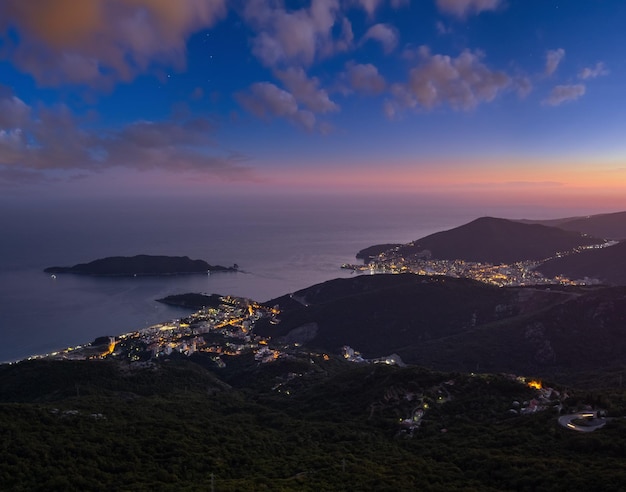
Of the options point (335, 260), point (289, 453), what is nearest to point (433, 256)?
point (335, 260)

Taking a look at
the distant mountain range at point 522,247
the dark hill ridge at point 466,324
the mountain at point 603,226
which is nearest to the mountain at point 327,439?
the dark hill ridge at point 466,324

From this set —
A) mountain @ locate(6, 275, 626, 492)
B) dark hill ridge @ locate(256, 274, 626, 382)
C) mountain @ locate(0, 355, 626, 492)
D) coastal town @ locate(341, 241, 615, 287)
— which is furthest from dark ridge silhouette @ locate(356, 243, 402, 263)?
mountain @ locate(0, 355, 626, 492)

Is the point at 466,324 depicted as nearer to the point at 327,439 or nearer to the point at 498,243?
the point at 327,439

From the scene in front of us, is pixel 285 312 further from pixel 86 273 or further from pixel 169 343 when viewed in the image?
pixel 86 273

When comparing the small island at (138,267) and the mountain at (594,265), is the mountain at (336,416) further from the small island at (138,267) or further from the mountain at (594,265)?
the small island at (138,267)

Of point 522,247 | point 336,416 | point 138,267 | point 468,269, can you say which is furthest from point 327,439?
point 522,247

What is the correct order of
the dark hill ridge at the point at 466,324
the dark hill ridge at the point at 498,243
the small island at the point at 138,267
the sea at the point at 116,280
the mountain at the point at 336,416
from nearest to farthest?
the mountain at the point at 336,416
the dark hill ridge at the point at 466,324
the sea at the point at 116,280
the small island at the point at 138,267
the dark hill ridge at the point at 498,243
